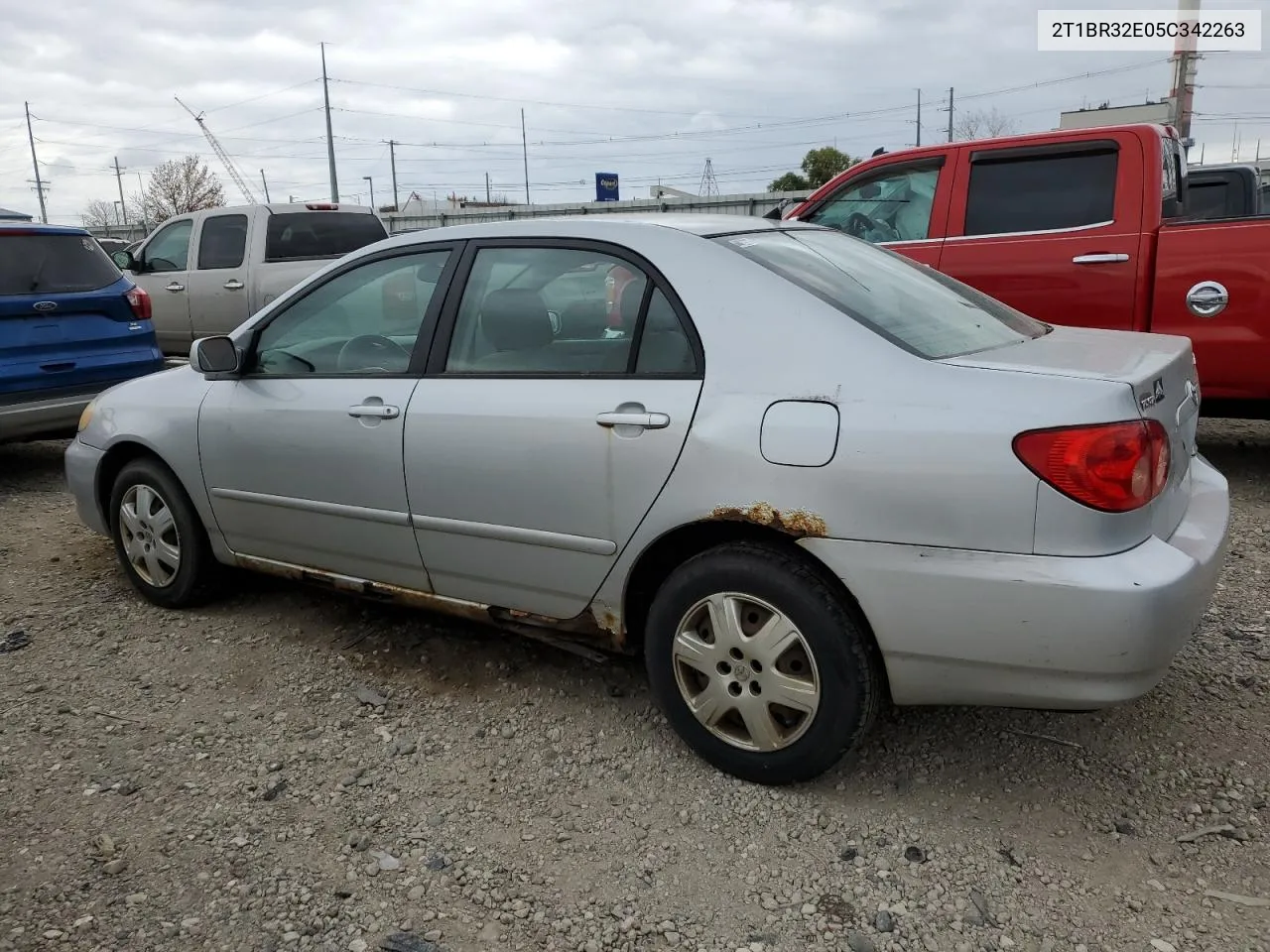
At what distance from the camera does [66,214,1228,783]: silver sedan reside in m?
2.34

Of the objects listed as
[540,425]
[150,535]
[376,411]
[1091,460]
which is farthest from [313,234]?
[1091,460]

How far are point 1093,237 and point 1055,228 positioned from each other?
233 mm

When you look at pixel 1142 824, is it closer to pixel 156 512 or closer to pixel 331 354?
pixel 331 354

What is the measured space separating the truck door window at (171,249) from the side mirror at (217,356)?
7.51 metres

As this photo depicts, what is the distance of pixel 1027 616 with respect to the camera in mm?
2328

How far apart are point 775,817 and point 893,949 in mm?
530

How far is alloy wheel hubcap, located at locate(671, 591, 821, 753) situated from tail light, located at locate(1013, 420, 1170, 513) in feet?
2.43

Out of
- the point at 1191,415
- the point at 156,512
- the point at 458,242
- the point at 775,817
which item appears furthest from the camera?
the point at 156,512

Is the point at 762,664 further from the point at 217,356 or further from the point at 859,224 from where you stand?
the point at 859,224

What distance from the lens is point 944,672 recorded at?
2492mm

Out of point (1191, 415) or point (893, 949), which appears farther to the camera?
point (1191, 415)

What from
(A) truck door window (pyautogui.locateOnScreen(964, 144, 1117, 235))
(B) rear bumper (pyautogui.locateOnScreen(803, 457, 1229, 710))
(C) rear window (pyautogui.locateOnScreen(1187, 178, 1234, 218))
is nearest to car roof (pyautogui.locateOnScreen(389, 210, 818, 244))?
(B) rear bumper (pyautogui.locateOnScreen(803, 457, 1229, 710))

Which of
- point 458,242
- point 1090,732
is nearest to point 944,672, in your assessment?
point 1090,732

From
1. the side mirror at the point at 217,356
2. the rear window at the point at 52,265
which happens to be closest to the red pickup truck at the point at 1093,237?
the side mirror at the point at 217,356
